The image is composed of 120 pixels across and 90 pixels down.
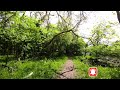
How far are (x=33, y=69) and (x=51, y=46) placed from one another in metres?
0.72

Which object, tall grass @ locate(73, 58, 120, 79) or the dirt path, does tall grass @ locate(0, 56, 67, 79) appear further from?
tall grass @ locate(73, 58, 120, 79)

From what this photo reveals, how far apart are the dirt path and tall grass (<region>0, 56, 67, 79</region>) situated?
0.13 meters

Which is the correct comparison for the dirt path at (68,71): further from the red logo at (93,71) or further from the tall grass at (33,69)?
the red logo at (93,71)

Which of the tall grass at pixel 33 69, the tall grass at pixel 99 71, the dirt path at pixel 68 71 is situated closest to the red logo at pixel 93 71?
the tall grass at pixel 99 71

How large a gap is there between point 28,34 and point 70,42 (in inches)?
43.0

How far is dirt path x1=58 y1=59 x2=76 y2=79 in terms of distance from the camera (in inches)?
217

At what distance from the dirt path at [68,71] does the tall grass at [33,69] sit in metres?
0.13

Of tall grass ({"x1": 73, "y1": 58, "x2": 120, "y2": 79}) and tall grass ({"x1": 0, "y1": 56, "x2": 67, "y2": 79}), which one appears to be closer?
tall grass ({"x1": 73, "y1": 58, "x2": 120, "y2": 79})

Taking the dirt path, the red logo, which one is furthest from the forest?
the red logo

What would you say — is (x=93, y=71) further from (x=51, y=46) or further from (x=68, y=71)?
(x=51, y=46)

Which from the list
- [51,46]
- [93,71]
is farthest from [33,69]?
[93,71]

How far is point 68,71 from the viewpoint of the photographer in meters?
6.00

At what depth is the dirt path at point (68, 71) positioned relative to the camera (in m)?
5.51
